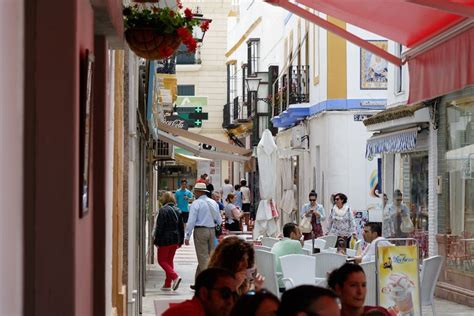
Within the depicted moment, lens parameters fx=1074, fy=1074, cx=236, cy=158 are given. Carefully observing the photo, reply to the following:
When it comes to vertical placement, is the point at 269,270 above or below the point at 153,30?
below

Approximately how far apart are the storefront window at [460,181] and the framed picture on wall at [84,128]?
42.4 ft

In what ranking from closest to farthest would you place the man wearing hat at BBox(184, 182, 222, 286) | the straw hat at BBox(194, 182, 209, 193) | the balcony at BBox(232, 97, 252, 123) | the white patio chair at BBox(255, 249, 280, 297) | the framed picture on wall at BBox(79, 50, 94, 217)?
the framed picture on wall at BBox(79, 50, 94, 217) → the white patio chair at BBox(255, 249, 280, 297) → the man wearing hat at BBox(184, 182, 222, 286) → the straw hat at BBox(194, 182, 209, 193) → the balcony at BBox(232, 97, 252, 123)

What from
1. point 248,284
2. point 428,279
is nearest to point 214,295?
point 248,284

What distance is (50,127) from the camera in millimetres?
4293

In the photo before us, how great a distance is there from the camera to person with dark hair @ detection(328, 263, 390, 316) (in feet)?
19.5

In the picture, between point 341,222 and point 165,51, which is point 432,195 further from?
point 165,51

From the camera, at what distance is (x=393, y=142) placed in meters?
22.6

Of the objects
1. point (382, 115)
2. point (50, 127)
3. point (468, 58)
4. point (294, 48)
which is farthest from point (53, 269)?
point (294, 48)

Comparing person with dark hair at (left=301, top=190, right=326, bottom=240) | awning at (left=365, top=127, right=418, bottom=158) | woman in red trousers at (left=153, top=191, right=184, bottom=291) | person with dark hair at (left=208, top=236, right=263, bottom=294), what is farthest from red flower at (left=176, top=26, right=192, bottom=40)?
person with dark hair at (left=301, top=190, right=326, bottom=240)

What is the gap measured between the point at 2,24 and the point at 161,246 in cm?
1541

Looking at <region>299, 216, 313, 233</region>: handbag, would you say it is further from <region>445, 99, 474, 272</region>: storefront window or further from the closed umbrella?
<region>445, 99, 474, 272</region>: storefront window

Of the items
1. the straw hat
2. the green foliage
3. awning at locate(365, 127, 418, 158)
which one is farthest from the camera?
awning at locate(365, 127, 418, 158)

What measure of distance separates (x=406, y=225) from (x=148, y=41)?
13300 millimetres

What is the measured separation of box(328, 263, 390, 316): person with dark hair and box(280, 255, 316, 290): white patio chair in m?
6.32
